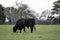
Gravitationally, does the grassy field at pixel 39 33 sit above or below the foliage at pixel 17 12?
below

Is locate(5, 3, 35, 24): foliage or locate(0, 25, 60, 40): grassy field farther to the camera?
locate(5, 3, 35, 24): foliage

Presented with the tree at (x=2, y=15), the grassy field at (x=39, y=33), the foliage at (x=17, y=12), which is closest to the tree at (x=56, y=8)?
the grassy field at (x=39, y=33)

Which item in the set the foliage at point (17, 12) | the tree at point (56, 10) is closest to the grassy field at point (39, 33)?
the tree at point (56, 10)

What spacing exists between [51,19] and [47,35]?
435mm

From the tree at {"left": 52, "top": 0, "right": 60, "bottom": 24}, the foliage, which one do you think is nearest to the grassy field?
the tree at {"left": 52, "top": 0, "right": 60, "bottom": 24}

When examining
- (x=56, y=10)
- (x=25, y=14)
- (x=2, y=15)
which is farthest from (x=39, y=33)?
(x=2, y=15)

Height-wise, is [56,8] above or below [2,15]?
above

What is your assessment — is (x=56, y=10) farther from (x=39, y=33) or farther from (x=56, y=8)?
(x=39, y=33)

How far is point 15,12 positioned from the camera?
5.54m

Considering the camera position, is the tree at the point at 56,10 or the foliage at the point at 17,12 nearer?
the tree at the point at 56,10

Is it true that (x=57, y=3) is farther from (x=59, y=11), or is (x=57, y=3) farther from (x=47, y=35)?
(x=47, y=35)

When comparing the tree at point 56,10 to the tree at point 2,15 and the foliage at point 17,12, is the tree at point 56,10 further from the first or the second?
the tree at point 2,15

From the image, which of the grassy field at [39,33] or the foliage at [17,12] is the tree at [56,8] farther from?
the foliage at [17,12]

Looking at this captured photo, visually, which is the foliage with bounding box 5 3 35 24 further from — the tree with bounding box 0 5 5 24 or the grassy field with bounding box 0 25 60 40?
the grassy field with bounding box 0 25 60 40
